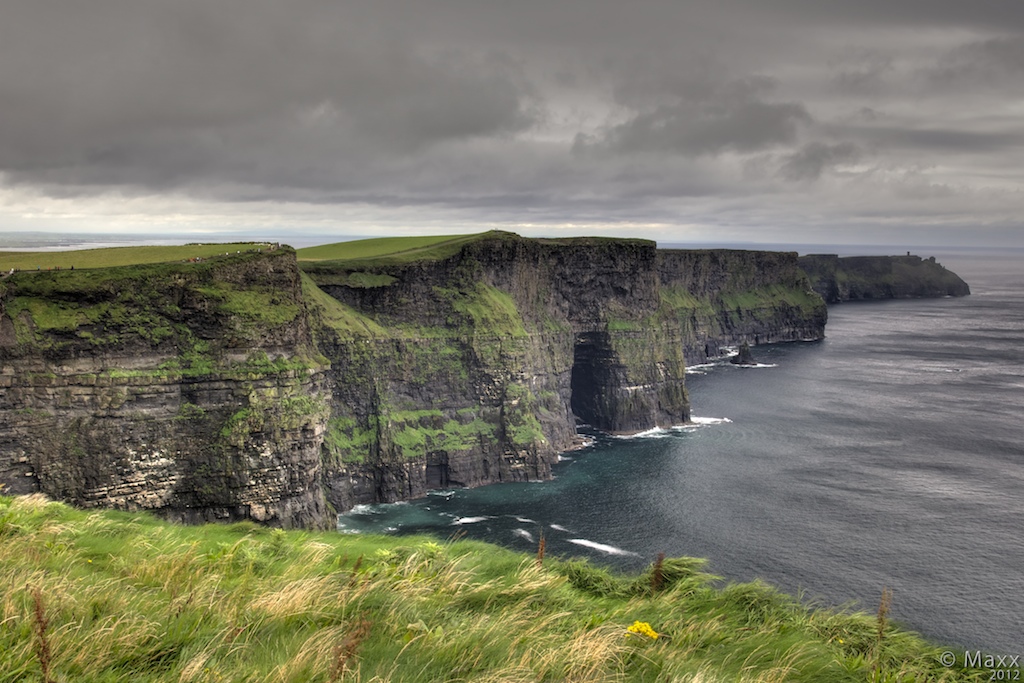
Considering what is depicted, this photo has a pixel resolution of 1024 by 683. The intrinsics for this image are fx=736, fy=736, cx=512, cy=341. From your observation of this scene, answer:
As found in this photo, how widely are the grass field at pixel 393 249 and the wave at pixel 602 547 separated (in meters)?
43.3

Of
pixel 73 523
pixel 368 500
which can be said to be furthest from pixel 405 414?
pixel 73 523

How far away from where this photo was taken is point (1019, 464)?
301ft

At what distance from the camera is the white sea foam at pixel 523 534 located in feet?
228

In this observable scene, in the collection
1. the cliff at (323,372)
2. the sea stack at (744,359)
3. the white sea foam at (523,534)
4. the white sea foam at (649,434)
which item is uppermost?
the cliff at (323,372)

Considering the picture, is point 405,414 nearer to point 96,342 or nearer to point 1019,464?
point 96,342

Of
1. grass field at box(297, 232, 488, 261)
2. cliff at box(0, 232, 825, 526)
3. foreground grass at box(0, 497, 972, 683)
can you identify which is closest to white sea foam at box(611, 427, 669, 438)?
cliff at box(0, 232, 825, 526)

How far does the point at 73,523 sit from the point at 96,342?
4455 cm

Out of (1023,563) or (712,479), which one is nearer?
(1023,563)

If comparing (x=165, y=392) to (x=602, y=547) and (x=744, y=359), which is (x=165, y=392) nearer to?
(x=602, y=547)

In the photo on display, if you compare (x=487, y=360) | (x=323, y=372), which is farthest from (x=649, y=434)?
(x=323, y=372)

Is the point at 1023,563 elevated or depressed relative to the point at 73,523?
depressed

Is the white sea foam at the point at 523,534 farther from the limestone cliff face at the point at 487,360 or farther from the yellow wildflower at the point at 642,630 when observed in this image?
the yellow wildflower at the point at 642,630

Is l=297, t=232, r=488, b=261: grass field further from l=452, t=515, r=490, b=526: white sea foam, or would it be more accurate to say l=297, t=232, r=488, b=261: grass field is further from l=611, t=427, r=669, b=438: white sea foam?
l=611, t=427, r=669, b=438: white sea foam

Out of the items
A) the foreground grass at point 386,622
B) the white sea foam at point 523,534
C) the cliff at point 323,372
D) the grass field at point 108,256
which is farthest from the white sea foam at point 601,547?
the foreground grass at point 386,622
